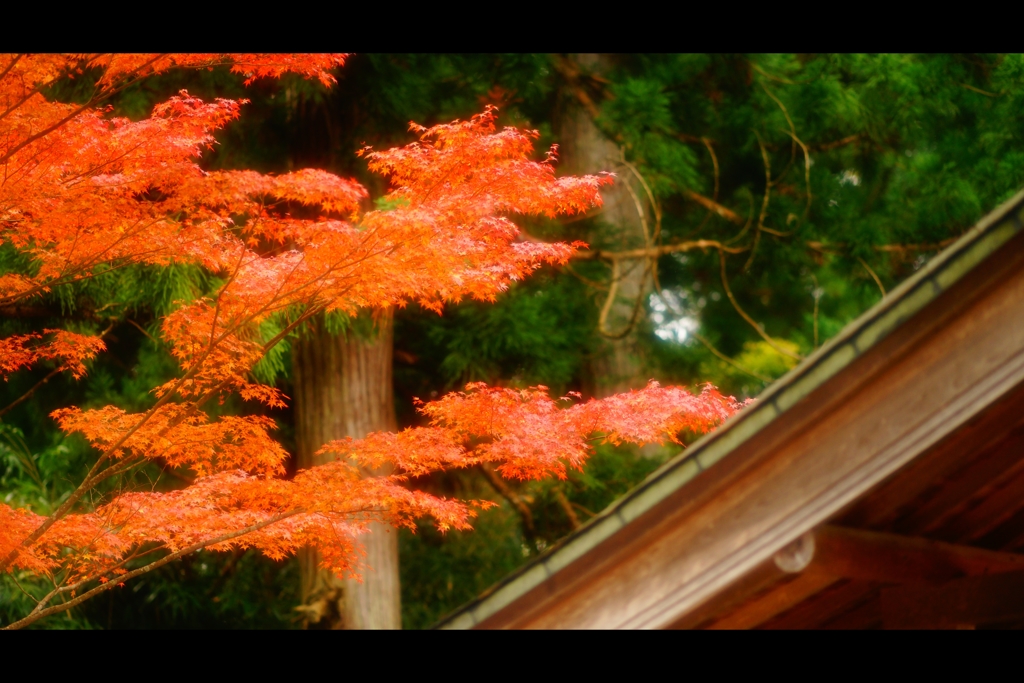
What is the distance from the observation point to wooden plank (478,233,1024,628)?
1.62 meters

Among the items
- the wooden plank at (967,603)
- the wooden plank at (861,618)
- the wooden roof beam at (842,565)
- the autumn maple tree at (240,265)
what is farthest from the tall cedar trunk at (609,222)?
the wooden plank at (967,603)

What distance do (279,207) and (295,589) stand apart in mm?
3159

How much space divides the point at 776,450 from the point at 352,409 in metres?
4.87

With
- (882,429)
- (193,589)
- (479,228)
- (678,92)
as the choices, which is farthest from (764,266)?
(882,429)

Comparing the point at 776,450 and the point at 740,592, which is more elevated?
the point at 776,450

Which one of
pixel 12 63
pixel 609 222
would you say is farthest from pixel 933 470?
pixel 609 222

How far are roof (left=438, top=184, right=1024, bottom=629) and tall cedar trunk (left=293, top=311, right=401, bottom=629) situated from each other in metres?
4.34

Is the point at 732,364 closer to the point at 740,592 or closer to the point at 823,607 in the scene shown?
the point at 823,607

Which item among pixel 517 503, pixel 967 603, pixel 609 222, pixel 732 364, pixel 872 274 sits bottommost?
pixel 967 603

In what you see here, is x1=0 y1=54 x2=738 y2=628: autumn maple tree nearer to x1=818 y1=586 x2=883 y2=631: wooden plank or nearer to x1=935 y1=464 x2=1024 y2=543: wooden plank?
x1=818 y1=586 x2=883 y2=631: wooden plank

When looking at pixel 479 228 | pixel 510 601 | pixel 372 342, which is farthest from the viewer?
pixel 372 342

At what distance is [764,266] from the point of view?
8.46m

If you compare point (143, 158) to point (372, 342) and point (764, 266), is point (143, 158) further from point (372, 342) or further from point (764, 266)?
point (764, 266)

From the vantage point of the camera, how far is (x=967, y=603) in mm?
2021
